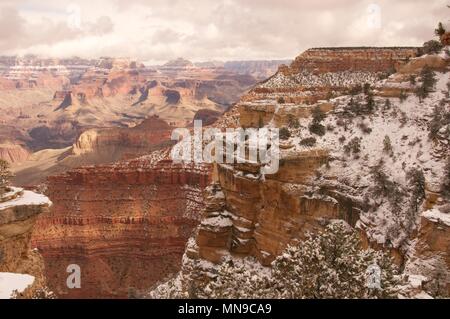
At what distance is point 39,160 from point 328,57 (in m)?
90.6

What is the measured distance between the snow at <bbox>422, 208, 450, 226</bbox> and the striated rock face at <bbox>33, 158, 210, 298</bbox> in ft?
103

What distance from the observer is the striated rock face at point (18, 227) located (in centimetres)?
1817

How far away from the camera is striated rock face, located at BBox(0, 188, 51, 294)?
715 inches

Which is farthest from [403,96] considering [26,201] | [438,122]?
[26,201]

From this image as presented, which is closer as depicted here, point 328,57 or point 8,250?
point 8,250

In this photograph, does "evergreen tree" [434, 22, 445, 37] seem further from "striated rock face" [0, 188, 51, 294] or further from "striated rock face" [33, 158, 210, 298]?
"striated rock face" [33, 158, 210, 298]

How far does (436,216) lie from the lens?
15.7 metres

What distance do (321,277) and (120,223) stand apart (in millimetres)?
41142

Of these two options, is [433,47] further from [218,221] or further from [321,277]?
[321,277]

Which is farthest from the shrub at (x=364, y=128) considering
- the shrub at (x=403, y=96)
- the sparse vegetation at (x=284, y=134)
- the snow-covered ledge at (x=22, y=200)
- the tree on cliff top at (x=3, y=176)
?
the tree on cliff top at (x=3, y=176)

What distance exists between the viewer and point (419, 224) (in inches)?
677

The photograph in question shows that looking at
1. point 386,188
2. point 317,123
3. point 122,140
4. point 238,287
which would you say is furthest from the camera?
point 122,140
